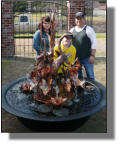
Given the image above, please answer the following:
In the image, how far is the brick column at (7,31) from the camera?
4.53 m

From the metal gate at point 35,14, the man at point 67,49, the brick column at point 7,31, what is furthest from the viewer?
the brick column at point 7,31

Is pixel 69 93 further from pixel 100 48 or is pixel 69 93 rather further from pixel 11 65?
pixel 11 65

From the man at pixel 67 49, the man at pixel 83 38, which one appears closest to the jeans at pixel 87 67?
the man at pixel 83 38

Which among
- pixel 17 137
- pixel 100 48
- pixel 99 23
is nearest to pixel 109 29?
pixel 99 23

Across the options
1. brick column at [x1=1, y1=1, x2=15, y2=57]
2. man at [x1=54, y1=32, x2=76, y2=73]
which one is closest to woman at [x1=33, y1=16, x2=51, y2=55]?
man at [x1=54, y1=32, x2=76, y2=73]

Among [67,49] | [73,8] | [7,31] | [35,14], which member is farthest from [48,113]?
[35,14]

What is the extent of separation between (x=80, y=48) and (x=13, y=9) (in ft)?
6.78

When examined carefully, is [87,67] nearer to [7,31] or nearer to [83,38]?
[83,38]

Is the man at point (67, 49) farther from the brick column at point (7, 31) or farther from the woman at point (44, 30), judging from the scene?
the brick column at point (7, 31)

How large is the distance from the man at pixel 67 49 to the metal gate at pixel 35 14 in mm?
593

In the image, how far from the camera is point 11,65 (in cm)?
509

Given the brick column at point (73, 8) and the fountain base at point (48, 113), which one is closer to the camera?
the fountain base at point (48, 113)

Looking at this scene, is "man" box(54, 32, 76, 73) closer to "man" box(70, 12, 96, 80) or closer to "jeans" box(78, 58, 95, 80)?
"man" box(70, 12, 96, 80)

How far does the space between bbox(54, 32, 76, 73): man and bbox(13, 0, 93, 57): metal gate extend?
59 centimetres
